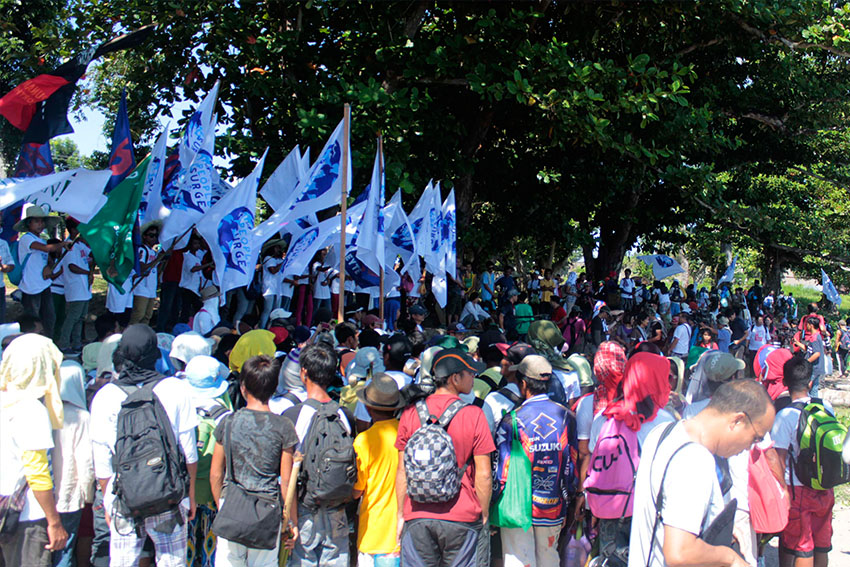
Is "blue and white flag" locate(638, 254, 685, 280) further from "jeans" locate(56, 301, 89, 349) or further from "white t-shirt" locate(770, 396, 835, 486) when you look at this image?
"white t-shirt" locate(770, 396, 835, 486)

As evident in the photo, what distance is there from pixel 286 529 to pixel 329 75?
32.1 feet

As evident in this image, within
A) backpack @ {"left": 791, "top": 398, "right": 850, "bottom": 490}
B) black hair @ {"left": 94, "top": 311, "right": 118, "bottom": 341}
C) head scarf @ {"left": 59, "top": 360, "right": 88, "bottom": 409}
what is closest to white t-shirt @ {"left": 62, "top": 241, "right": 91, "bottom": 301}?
black hair @ {"left": 94, "top": 311, "right": 118, "bottom": 341}

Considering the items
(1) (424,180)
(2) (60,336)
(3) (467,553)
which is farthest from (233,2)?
(3) (467,553)

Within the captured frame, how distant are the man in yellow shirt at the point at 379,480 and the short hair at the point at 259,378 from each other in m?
0.57

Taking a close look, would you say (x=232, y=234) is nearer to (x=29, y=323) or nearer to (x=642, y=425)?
(x=29, y=323)

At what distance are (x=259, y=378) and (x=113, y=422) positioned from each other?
0.80 m

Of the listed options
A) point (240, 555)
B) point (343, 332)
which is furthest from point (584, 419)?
point (343, 332)

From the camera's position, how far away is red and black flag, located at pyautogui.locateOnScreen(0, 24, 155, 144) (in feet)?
23.5

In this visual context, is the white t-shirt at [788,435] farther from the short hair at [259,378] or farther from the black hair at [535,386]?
the short hair at [259,378]

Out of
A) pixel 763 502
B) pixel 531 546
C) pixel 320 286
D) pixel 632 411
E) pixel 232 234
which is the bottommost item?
pixel 531 546

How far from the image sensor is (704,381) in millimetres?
5230

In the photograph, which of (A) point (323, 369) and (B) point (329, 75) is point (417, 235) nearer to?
(B) point (329, 75)

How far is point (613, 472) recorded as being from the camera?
4.00m

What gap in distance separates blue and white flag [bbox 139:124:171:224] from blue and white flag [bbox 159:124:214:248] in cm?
14
